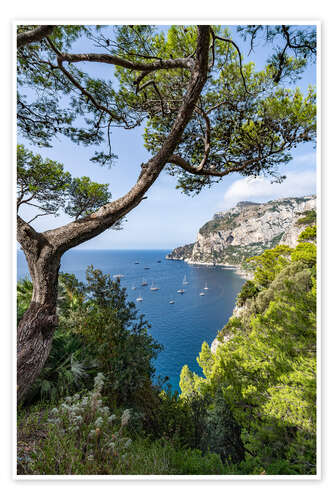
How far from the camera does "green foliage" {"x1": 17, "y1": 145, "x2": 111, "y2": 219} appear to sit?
2.15m

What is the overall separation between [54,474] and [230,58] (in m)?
4.18

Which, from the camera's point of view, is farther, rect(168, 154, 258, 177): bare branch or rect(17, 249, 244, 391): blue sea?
rect(17, 249, 244, 391): blue sea

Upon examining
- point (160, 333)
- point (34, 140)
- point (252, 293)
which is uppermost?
point (34, 140)

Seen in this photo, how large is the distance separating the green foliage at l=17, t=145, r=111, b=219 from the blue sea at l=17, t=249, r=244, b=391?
680cm

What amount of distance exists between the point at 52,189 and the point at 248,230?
1401cm

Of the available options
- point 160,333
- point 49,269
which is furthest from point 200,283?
point 49,269

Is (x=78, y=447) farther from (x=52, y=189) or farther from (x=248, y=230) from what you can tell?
(x=248, y=230)

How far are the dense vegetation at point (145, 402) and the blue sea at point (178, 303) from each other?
23.5 feet

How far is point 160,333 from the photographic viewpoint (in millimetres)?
18328

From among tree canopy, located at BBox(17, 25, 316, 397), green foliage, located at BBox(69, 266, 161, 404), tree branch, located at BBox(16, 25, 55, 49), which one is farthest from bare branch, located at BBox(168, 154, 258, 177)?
green foliage, located at BBox(69, 266, 161, 404)

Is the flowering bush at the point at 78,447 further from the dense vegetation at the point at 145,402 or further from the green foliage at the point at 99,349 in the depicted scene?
the green foliage at the point at 99,349

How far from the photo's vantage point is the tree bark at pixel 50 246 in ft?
4.39

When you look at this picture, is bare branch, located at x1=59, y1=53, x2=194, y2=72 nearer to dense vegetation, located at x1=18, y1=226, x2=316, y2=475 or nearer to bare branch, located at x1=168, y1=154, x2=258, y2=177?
bare branch, located at x1=168, y1=154, x2=258, y2=177
